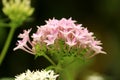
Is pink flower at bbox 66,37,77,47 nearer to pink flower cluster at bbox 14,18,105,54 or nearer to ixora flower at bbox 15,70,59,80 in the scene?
pink flower cluster at bbox 14,18,105,54

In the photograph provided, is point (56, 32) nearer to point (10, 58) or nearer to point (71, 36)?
point (71, 36)

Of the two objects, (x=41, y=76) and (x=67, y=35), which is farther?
(x=67, y=35)

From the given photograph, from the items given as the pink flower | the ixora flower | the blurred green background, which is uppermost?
the blurred green background

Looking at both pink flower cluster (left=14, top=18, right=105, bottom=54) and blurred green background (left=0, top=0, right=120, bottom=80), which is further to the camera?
blurred green background (left=0, top=0, right=120, bottom=80)

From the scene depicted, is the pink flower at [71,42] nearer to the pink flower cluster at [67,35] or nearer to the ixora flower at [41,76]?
the pink flower cluster at [67,35]

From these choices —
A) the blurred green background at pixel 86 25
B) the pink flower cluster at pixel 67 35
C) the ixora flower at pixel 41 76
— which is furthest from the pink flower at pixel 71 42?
the blurred green background at pixel 86 25

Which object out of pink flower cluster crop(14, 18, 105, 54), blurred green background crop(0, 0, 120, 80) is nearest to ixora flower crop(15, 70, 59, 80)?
pink flower cluster crop(14, 18, 105, 54)

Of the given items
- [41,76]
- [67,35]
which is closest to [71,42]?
[67,35]

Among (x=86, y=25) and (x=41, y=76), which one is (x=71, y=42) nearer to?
(x=41, y=76)
